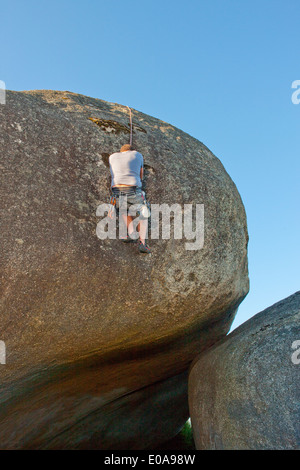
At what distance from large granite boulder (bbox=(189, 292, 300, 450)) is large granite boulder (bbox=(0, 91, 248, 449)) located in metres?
0.94

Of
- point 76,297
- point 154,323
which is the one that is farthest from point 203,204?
point 76,297

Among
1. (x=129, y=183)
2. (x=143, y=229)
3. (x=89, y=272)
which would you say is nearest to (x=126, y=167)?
(x=129, y=183)

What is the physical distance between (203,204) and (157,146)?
113 centimetres

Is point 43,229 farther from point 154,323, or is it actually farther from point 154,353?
point 154,353

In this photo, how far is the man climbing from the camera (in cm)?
541

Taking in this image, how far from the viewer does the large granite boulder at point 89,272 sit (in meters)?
4.78

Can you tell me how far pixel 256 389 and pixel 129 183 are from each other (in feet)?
9.52

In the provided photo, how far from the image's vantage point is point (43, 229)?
4820mm

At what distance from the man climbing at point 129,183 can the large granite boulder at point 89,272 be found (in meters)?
0.15

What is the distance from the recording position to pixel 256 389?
14.5 ft

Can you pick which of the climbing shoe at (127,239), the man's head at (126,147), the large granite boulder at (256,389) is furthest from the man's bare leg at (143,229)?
the large granite boulder at (256,389)

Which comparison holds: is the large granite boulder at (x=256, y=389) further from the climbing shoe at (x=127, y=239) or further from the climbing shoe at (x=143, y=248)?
the climbing shoe at (x=127, y=239)

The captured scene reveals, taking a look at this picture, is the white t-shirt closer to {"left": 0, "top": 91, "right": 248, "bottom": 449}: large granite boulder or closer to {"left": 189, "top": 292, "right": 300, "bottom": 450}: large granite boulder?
{"left": 0, "top": 91, "right": 248, "bottom": 449}: large granite boulder
